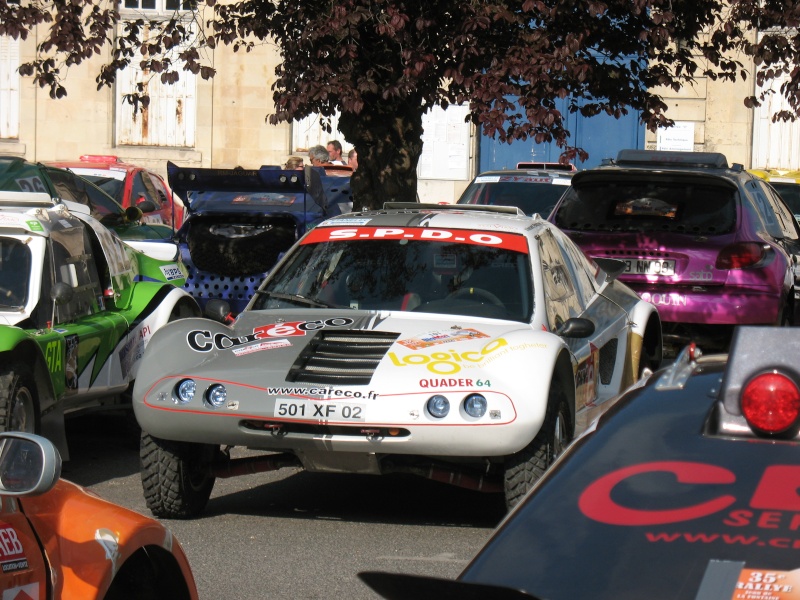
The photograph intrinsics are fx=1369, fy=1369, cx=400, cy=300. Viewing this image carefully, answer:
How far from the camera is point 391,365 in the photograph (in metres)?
6.45

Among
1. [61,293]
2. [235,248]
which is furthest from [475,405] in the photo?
[235,248]

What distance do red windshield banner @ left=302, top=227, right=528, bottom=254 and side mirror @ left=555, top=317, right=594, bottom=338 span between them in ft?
2.37

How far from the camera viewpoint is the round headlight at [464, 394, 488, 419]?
6242 mm

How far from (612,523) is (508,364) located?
3800 mm

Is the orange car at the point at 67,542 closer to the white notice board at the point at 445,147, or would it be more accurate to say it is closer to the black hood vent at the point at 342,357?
the black hood vent at the point at 342,357

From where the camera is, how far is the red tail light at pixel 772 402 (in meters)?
2.55

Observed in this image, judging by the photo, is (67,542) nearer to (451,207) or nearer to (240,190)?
(451,207)

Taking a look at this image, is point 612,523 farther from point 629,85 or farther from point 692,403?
point 629,85

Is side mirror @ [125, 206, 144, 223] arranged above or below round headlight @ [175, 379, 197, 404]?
above

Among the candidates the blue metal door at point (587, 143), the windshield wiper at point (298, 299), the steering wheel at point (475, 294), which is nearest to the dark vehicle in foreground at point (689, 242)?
the steering wheel at point (475, 294)

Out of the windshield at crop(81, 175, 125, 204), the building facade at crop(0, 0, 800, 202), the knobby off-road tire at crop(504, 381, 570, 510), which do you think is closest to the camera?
the knobby off-road tire at crop(504, 381, 570, 510)

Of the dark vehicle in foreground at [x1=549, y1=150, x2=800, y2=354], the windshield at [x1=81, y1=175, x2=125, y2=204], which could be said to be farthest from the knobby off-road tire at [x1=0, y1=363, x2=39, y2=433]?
the windshield at [x1=81, y1=175, x2=125, y2=204]

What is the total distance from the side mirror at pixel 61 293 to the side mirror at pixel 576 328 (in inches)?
113

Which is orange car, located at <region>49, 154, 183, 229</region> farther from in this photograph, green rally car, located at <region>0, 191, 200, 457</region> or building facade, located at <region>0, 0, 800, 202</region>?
building facade, located at <region>0, 0, 800, 202</region>
